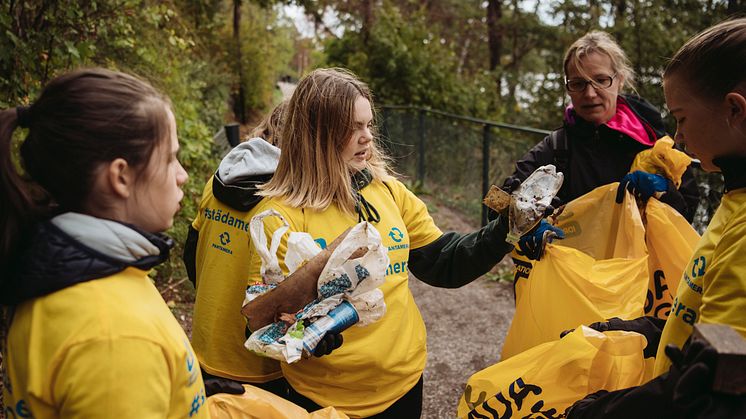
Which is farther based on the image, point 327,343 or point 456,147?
point 456,147

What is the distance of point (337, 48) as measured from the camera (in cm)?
1157

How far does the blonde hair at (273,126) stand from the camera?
2.50 meters

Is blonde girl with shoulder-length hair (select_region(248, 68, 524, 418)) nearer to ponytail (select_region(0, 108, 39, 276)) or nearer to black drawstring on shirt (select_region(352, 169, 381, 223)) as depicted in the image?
black drawstring on shirt (select_region(352, 169, 381, 223))

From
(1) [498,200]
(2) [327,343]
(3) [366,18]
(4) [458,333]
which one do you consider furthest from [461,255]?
(3) [366,18]

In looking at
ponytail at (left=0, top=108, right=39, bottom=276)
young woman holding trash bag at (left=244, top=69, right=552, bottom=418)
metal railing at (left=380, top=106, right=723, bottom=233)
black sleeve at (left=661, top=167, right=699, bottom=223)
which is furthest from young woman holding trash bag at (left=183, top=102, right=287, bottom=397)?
metal railing at (left=380, top=106, right=723, bottom=233)

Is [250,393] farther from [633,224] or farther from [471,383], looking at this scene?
[633,224]

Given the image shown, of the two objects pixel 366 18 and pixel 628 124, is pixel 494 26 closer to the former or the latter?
pixel 366 18

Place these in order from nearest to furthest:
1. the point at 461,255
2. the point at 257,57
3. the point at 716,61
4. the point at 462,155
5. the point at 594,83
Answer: the point at 716,61
the point at 461,255
the point at 594,83
the point at 462,155
the point at 257,57

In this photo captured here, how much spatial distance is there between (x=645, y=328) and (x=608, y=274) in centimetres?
43

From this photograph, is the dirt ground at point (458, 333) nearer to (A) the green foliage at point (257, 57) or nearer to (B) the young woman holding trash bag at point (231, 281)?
(B) the young woman holding trash bag at point (231, 281)

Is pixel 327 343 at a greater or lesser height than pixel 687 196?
lesser

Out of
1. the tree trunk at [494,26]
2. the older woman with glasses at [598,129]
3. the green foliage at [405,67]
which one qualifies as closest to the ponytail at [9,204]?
the older woman with glasses at [598,129]

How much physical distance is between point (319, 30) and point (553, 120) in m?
6.42

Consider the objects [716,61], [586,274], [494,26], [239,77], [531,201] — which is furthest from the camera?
[239,77]
